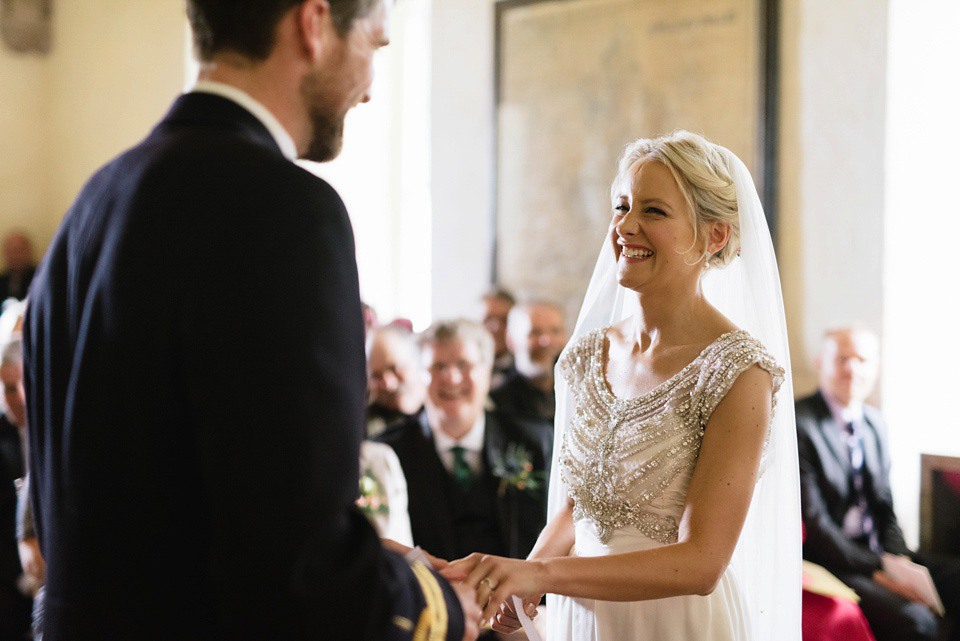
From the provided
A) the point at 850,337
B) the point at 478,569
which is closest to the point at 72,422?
the point at 478,569

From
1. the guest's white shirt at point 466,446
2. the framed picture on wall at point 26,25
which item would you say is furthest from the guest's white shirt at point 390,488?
the framed picture on wall at point 26,25

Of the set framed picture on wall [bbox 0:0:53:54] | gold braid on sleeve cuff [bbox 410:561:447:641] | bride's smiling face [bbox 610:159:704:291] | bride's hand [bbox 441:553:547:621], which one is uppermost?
framed picture on wall [bbox 0:0:53:54]

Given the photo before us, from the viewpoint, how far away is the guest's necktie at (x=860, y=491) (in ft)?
16.4

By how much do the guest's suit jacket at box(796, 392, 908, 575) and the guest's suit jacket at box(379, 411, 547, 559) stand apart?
4.75 ft

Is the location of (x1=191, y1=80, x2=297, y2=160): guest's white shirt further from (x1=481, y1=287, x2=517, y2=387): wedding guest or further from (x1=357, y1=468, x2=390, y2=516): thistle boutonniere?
(x1=481, y1=287, x2=517, y2=387): wedding guest

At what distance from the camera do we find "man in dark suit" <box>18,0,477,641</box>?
133 cm

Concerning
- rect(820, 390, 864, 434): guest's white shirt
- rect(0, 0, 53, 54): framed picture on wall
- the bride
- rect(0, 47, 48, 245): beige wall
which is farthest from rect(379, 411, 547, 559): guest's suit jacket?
rect(0, 0, 53, 54): framed picture on wall

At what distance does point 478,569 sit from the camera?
1.92 metres

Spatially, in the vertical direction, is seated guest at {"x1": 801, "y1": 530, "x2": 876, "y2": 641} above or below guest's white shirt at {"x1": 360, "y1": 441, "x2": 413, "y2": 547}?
below

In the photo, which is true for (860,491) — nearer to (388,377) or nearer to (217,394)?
(388,377)

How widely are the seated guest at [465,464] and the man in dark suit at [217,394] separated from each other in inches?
112

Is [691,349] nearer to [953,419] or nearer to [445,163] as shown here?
[953,419]

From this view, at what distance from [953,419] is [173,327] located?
16.7ft

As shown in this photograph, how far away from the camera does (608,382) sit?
2590mm
